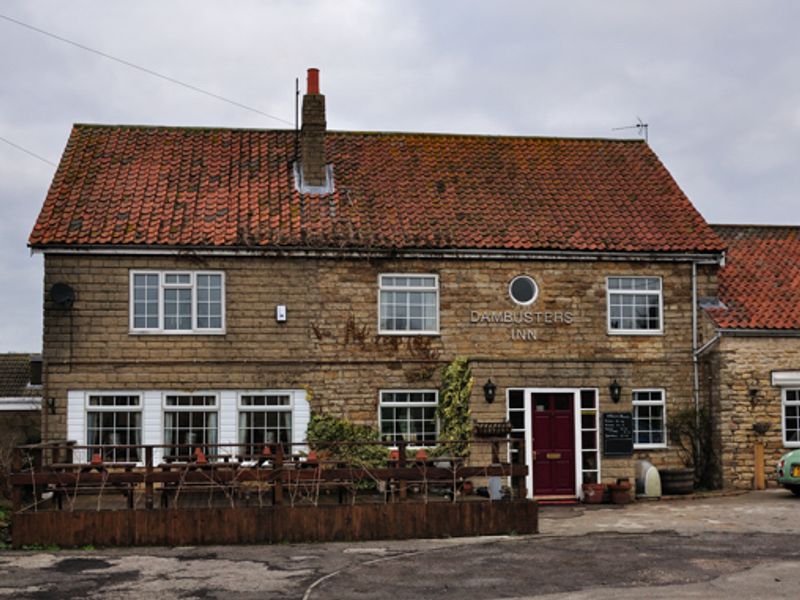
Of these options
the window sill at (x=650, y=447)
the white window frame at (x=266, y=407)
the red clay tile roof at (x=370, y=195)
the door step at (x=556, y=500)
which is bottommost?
the door step at (x=556, y=500)

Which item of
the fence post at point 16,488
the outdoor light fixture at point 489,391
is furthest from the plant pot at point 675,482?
the fence post at point 16,488

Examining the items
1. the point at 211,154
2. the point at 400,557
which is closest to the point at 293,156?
the point at 211,154

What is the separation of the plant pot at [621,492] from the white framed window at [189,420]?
8.41m

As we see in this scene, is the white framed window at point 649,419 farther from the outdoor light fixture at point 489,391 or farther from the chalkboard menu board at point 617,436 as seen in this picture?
the outdoor light fixture at point 489,391

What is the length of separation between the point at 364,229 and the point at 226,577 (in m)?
11.4

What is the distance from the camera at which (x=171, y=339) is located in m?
23.1

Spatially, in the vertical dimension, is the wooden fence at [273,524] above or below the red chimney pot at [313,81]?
below

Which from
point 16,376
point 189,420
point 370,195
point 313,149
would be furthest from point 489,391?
point 16,376

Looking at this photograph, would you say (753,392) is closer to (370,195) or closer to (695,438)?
(695,438)

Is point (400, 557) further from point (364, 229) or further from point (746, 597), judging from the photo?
point (364, 229)

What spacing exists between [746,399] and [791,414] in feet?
4.06

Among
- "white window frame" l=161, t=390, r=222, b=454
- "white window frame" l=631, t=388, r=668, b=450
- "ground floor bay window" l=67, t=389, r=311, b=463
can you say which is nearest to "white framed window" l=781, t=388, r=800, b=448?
"white window frame" l=631, t=388, r=668, b=450

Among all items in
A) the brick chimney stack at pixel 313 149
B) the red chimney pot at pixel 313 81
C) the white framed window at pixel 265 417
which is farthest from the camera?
the red chimney pot at pixel 313 81

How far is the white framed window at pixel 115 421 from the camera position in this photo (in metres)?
22.7
